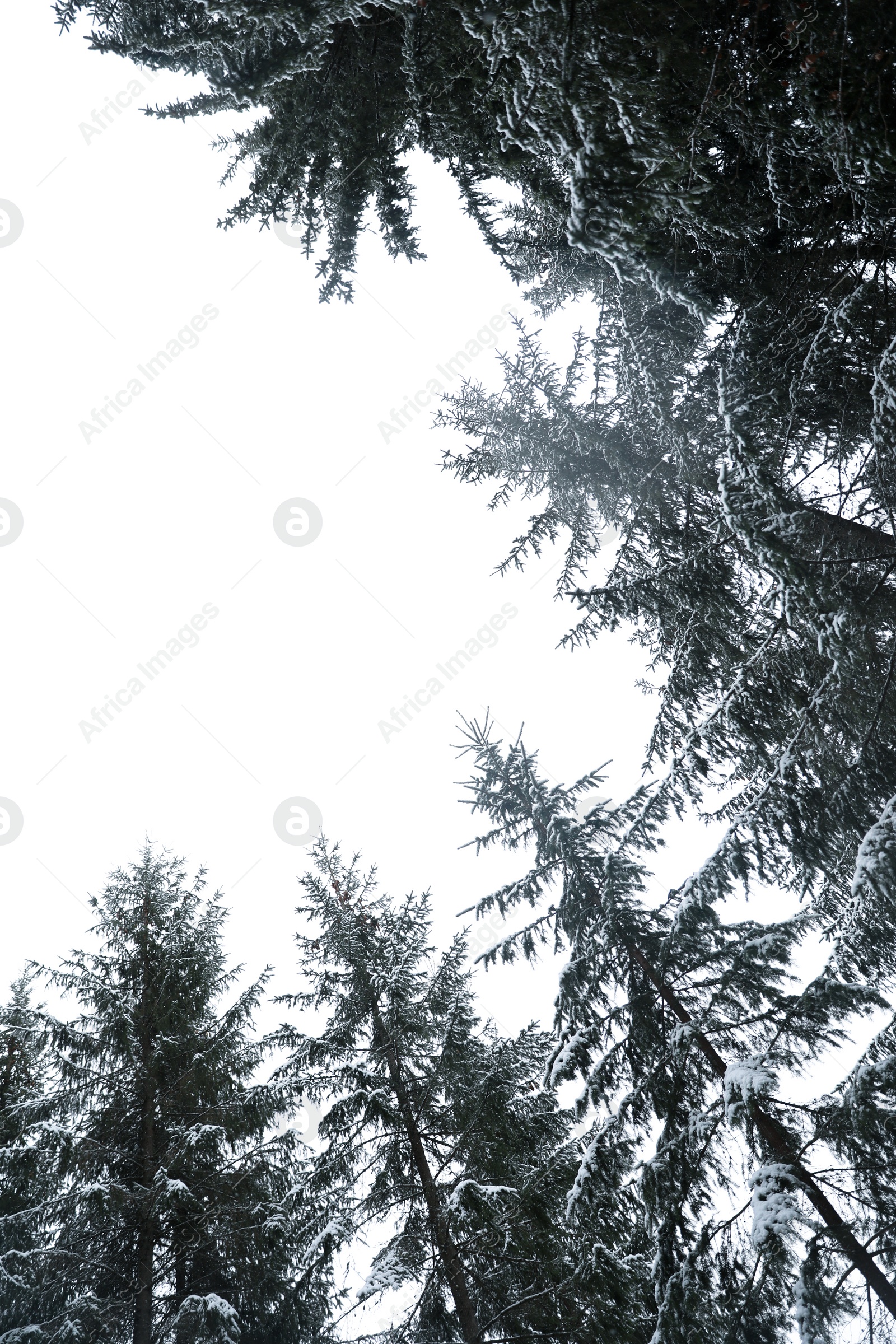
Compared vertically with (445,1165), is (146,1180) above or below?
above

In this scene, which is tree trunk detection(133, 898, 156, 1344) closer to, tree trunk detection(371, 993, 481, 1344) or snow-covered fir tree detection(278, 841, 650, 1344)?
snow-covered fir tree detection(278, 841, 650, 1344)

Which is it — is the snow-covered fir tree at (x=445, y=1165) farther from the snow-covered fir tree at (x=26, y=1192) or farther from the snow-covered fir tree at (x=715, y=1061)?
the snow-covered fir tree at (x=26, y=1192)

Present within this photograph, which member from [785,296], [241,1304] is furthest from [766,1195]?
[241,1304]

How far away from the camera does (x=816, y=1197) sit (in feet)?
14.2

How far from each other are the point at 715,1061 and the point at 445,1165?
3.51 meters

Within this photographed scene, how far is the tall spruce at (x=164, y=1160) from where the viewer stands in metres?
6.83

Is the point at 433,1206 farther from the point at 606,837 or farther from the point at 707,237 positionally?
the point at 707,237

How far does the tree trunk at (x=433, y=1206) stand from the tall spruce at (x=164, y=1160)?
4.60 feet

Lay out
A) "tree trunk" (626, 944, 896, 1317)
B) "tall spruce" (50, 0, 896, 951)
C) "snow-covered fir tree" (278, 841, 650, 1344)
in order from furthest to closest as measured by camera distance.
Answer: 1. "snow-covered fir tree" (278, 841, 650, 1344)
2. "tree trunk" (626, 944, 896, 1317)
3. "tall spruce" (50, 0, 896, 951)

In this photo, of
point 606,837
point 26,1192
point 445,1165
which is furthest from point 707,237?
point 26,1192

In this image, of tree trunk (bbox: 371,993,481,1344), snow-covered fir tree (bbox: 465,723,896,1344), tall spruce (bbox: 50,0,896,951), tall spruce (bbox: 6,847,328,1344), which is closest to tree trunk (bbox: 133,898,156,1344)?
tall spruce (bbox: 6,847,328,1344)

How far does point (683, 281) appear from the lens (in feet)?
10.6

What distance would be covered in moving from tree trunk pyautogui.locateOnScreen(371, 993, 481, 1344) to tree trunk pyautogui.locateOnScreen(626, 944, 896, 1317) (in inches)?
118

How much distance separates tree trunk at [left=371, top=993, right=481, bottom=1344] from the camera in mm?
6461
